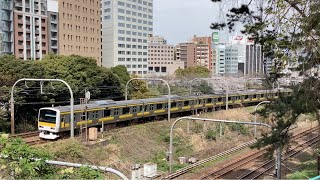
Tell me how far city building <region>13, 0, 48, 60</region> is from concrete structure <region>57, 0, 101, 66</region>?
176cm

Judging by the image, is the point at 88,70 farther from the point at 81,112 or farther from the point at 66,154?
the point at 66,154

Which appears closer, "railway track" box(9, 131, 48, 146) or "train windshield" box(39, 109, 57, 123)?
"railway track" box(9, 131, 48, 146)

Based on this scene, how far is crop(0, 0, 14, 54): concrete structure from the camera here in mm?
51688

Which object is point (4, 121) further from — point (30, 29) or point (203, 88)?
point (30, 29)

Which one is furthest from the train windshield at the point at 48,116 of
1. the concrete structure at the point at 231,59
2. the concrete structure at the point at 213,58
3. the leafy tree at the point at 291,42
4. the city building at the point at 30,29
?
the concrete structure at the point at 213,58

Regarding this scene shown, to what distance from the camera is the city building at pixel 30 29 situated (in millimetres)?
54719

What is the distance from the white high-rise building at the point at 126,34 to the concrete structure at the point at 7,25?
104 feet

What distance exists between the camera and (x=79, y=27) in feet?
216

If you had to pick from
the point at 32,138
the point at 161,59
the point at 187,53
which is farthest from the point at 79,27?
the point at 187,53

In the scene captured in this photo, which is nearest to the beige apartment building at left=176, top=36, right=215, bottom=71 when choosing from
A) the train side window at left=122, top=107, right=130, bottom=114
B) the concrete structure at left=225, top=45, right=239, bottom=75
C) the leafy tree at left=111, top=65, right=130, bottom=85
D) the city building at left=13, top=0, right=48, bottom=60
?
the concrete structure at left=225, top=45, right=239, bottom=75

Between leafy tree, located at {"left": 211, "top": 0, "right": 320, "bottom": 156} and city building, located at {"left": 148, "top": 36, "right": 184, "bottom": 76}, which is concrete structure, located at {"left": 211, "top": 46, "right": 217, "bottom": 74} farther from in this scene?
leafy tree, located at {"left": 211, "top": 0, "right": 320, "bottom": 156}

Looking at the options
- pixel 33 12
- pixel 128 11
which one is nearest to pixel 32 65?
pixel 33 12

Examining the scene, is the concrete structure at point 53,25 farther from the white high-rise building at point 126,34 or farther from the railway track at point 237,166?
the railway track at point 237,166

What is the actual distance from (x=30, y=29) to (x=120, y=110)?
124ft
